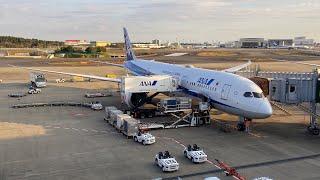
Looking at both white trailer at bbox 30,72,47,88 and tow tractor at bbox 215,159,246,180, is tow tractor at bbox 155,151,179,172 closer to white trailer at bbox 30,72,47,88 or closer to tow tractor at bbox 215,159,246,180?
tow tractor at bbox 215,159,246,180

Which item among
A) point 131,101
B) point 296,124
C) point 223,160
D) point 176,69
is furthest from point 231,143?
point 176,69

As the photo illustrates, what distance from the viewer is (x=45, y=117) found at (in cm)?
3519

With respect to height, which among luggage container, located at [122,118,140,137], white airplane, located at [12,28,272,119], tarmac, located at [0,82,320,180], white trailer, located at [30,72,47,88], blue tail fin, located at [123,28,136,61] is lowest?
tarmac, located at [0,82,320,180]

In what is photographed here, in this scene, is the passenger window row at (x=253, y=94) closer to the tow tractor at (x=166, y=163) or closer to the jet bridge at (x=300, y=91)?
the jet bridge at (x=300, y=91)

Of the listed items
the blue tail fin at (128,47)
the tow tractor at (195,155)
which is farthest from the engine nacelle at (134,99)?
the blue tail fin at (128,47)

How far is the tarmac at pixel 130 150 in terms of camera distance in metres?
20.3

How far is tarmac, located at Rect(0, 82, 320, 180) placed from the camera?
2034cm

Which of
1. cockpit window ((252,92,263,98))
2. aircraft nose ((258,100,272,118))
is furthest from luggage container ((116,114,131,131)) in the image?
aircraft nose ((258,100,272,118))

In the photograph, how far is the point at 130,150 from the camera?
24453 mm

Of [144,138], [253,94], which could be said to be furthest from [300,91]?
[144,138]

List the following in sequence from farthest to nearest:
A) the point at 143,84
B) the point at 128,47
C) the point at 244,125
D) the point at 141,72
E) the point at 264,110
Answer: the point at 128,47 < the point at 141,72 < the point at 143,84 < the point at 244,125 < the point at 264,110

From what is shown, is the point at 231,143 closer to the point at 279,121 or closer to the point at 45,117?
the point at 279,121

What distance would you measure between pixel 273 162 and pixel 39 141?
48.4 ft

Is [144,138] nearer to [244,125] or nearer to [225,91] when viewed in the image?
[225,91]
